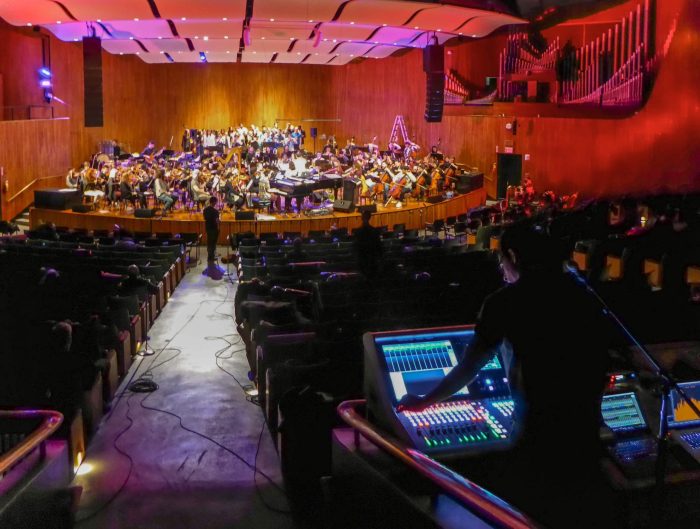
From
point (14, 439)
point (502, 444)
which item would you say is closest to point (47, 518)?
point (14, 439)

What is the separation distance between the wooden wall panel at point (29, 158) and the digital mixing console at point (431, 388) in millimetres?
15979

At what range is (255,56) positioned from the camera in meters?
25.2

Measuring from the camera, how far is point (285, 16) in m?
16.0

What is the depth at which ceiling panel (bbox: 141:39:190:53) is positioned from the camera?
21039mm

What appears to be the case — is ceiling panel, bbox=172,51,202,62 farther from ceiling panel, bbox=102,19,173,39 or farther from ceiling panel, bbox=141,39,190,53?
ceiling panel, bbox=102,19,173,39

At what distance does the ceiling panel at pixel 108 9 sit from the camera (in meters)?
14.5

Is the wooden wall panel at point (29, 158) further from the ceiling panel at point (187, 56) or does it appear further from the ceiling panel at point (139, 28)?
the ceiling panel at point (187, 56)

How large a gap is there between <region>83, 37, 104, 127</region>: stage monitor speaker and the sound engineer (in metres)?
14.5

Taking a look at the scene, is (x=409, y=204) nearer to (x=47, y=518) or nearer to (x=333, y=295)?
(x=333, y=295)

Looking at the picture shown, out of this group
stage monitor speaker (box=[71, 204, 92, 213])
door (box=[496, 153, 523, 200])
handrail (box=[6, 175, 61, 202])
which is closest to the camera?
stage monitor speaker (box=[71, 204, 92, 213])

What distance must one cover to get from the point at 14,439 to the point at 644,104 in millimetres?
13149

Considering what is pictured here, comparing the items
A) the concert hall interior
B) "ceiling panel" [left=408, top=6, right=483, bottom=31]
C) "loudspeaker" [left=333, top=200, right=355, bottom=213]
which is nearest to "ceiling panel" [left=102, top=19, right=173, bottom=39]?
the concert hall interior

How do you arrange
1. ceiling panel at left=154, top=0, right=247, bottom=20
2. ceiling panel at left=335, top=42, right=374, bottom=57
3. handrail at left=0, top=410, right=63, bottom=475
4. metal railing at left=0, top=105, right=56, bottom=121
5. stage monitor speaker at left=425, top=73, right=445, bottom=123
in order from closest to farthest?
handrail at left=0, top=410, right=63, bottom=475, ceiling panel at left=154, top=0, right=247, bottom=20, stage monitor speaker at left=425, top=73, right=445, bottom=123, metal railing at left=0, top=105, right=56, bottom=121, ceiling panel at left=335, top=42, right=374, bottom=57

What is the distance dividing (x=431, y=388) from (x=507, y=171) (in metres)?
18.0
